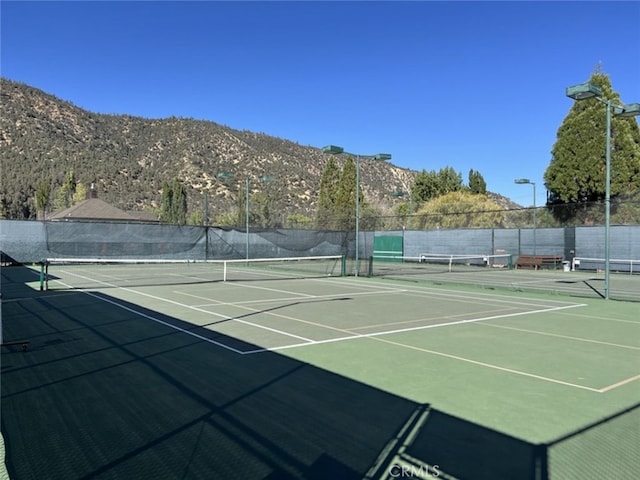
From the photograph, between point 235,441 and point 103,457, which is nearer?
point 103,457

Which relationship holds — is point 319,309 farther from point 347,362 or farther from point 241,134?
point 241,134

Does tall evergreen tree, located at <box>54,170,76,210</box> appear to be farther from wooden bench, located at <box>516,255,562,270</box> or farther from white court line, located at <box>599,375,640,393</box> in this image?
white court line, located at <box>599,375,640,393</box>

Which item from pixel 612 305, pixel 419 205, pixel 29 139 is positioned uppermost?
pixel 29 139

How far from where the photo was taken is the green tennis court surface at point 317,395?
3945 millimetres

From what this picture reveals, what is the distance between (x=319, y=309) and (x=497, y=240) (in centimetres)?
2363

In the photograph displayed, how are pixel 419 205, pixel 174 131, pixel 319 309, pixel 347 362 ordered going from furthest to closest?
1. pixel 174 131
2. pixel 419 205
3. pixel 319 309
4. pixel 347 362

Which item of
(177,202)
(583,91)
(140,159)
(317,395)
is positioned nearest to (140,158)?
(140,159)

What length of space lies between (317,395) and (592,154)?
34.8m

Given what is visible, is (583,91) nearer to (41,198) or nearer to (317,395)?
(317,395)

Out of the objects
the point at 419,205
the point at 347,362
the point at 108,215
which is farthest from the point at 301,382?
the point at 108,215

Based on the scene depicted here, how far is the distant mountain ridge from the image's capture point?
101 metres

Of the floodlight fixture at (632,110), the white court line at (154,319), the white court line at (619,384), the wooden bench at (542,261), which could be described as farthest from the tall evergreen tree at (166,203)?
the white court line at (619,384)

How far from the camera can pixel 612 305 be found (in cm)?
1382

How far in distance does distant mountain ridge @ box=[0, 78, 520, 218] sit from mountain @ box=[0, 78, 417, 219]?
20cm
